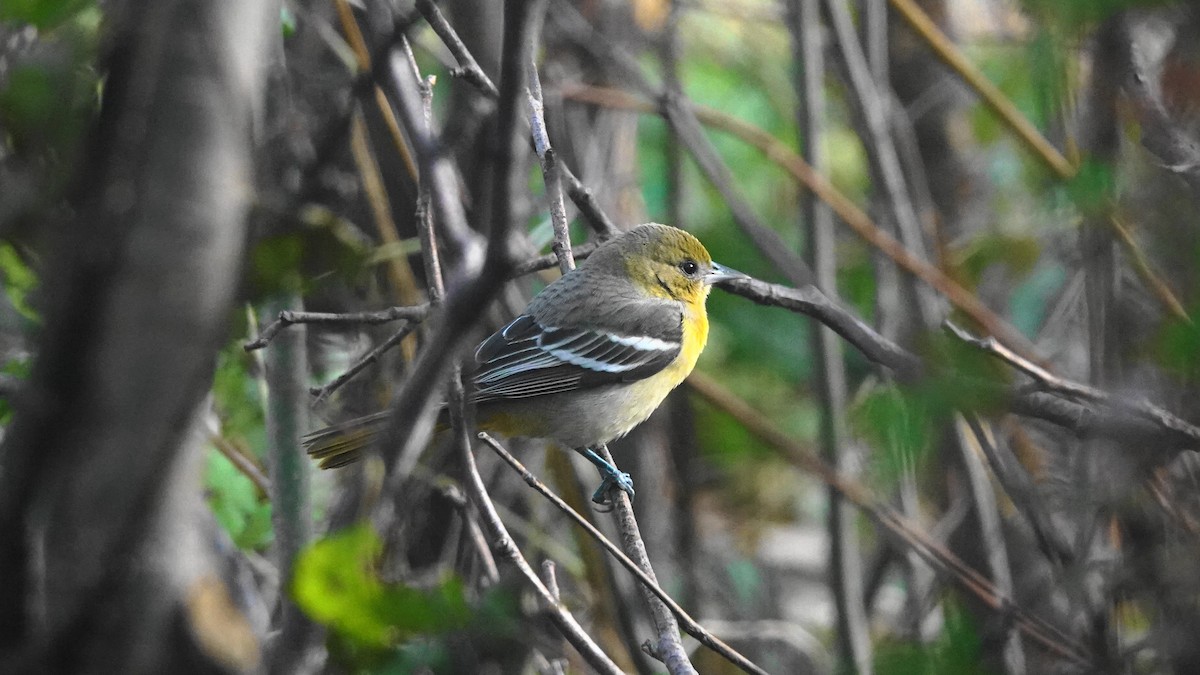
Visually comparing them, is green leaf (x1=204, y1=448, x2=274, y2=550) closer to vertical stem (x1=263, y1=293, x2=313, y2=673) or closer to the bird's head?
vertical stem (x1=263, y1=293, x2=313, y2=673)

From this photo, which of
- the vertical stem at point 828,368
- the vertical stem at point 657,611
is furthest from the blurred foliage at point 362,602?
the vertical stem at point 828,368

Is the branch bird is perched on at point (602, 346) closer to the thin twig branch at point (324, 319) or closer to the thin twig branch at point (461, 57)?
the thin twig branch at point (461, 57)

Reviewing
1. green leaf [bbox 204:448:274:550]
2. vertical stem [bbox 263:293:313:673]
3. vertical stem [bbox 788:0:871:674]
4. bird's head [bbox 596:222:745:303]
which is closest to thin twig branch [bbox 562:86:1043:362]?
vertical stem [bbox 788:0:871:674]

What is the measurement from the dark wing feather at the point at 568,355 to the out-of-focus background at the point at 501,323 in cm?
40

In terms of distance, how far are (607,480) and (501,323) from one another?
4.09ft

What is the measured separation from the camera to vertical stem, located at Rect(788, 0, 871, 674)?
5504 mm

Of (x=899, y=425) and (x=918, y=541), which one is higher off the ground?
(x=899, y=425)

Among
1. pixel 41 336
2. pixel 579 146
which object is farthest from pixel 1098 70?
pixel 579 146

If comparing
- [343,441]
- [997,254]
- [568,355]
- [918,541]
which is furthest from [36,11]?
Result: [997,254]

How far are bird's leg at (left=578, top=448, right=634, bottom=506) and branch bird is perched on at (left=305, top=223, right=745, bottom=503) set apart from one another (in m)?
0.01

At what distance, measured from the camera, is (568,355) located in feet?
14.7

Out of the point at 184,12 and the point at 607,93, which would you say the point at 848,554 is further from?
the point at 184,12

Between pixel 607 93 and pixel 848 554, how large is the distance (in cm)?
250

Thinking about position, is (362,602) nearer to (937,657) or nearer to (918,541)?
(937,657)
